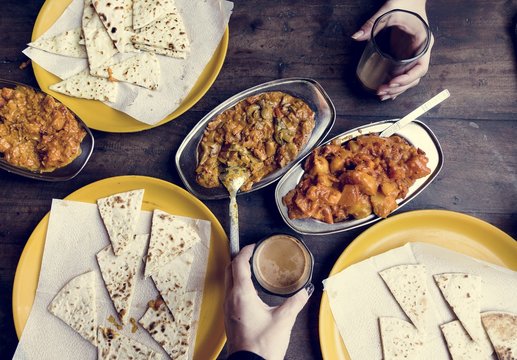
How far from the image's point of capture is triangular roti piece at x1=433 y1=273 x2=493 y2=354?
2.30 meters

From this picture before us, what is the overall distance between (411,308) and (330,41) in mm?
1579

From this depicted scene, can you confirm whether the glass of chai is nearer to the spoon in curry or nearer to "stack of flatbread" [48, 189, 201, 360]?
the spoon in curry

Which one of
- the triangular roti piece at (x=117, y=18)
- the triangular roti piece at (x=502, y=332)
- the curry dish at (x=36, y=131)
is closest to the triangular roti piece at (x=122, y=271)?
the curry dish at (x=36, y=131)

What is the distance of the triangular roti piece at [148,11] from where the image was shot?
253 centimetres

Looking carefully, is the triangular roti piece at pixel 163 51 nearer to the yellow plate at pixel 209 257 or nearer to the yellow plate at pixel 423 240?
the yellow plate at pixel 209 257

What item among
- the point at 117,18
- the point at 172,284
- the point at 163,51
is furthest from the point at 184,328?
the point at 117,18

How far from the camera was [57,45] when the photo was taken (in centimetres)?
257

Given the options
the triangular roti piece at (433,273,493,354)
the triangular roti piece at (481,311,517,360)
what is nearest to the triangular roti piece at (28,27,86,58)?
the triangular roti piece at (433,273,493,354)

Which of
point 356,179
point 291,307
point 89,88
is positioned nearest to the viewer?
point 291,307

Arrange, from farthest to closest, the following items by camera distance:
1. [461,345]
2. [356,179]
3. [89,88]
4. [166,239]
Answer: [89,88], [166,239], [461,345], [356,179]

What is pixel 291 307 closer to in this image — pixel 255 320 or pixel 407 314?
pixel 255 320

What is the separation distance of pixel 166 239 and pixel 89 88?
985 mm

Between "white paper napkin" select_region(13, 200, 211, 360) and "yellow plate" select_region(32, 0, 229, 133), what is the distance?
48 cm

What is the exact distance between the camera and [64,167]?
2461 millimetres
